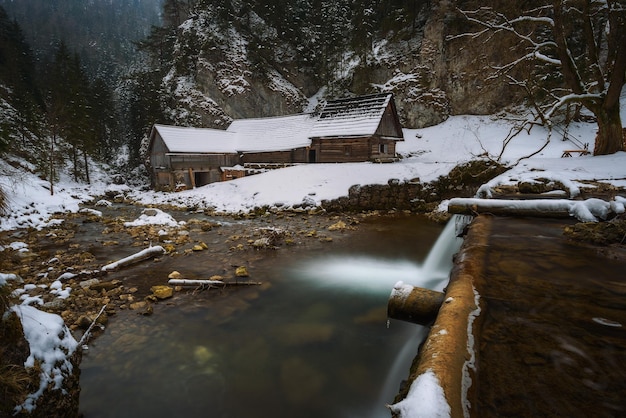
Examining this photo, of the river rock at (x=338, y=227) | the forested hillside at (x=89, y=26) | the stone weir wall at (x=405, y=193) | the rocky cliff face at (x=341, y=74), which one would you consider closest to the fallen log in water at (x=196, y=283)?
the river rock at (x=338, y=227)

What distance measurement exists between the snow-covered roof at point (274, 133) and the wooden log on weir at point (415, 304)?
24.3 metres

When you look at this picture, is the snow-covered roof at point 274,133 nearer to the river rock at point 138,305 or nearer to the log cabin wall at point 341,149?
the log cabin wall at point 341,149

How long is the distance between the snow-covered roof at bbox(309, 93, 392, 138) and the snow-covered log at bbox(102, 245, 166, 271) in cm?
1925

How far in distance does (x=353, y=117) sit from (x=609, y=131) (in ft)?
58.1

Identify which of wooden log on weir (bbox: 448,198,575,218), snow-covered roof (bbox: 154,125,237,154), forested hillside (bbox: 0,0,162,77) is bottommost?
wooden log on weir (bbox: 448,198,575,218)

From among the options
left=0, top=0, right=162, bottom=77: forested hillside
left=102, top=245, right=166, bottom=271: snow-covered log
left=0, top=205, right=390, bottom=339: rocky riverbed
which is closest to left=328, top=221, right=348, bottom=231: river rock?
left=0, top=205, right=390, bottom=339: rocky riverbed

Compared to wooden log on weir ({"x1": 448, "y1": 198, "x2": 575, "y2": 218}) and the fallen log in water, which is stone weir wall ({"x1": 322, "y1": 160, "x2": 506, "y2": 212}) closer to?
wooden log on weir ({"x1": 448, "y1": 198, "x2": 575, "y2": 218})

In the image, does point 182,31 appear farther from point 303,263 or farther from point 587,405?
point 587,405

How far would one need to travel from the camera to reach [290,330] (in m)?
5.43

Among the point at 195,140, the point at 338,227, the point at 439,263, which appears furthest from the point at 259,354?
the point at 195,140

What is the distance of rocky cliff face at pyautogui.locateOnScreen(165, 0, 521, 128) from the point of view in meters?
31.2

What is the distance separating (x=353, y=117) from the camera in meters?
25.9

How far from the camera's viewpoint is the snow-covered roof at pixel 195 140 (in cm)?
2749

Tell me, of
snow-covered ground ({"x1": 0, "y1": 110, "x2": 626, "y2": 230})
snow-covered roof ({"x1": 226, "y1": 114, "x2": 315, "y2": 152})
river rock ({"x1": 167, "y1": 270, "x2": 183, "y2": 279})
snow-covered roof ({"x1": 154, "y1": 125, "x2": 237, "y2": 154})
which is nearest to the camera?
river rock ({"x1": 167, "y1": 270, "x2": 183, "y2": 279})
